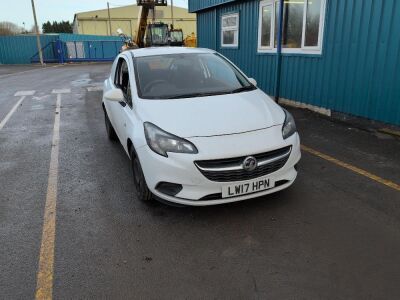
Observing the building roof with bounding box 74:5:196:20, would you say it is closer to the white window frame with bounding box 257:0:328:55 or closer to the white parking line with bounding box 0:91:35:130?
the white parking line with bounding box 0:91:35:130

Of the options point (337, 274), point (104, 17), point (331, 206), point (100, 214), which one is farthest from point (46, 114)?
point (104, 17)

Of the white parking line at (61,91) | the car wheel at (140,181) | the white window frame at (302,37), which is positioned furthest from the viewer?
the white parking line at (61,91)

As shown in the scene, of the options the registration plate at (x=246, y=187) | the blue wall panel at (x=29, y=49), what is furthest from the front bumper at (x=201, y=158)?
the blue wall panel at (x=29, y=49)

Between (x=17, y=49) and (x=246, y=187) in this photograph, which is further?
(x=17, y=49)

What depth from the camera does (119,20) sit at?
59.7m

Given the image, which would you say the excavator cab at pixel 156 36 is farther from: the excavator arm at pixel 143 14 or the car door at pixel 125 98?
the car door at pixel 125 98

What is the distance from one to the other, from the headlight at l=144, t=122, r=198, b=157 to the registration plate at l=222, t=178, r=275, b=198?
1.57 feet

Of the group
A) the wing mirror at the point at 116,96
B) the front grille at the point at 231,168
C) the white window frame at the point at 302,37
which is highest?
the white window frame at the point at 302,37

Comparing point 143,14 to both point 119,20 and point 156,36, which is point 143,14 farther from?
point 119,20

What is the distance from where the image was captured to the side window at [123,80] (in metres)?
4.60

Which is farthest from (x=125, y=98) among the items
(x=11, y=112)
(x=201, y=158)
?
(x=11, y=112)

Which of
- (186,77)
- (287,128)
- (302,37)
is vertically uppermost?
(302,37)

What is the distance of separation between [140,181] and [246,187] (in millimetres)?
1222

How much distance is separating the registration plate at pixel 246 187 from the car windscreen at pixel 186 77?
1388 millimetres
